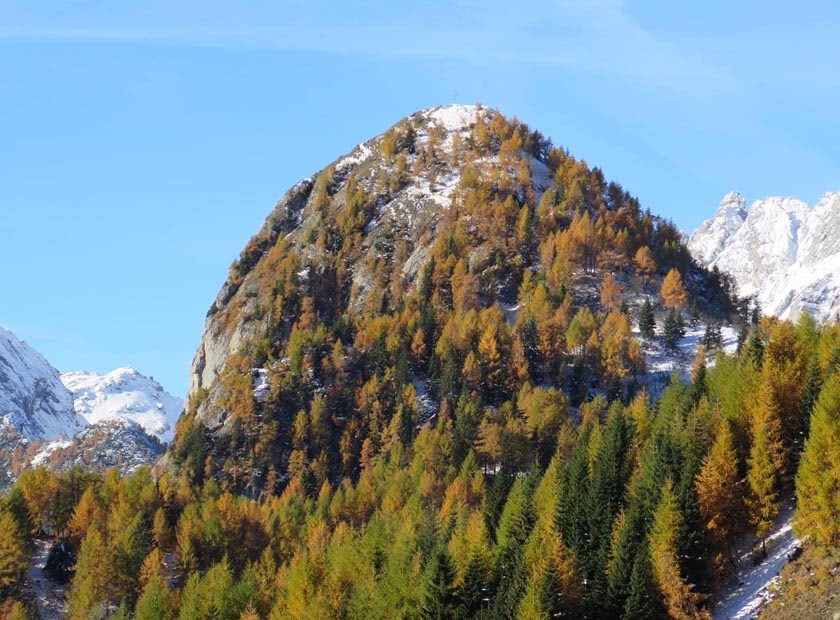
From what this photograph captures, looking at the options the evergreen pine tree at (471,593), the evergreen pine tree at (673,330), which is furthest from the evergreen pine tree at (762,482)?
the evergreen pine tree at (673,330)

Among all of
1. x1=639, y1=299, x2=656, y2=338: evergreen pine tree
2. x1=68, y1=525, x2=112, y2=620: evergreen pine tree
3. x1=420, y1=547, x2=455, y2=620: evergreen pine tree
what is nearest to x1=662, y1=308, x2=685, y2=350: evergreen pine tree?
x1=639, y1=299, x2=656, y2=338: evergreen pine tree

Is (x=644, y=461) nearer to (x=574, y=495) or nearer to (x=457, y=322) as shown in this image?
(x=574, y=495)

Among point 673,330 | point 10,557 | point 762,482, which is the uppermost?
point 673,330

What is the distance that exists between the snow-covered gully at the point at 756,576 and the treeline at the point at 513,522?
1510 millimetres

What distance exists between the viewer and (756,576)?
266ft

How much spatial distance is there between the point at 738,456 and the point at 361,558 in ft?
120

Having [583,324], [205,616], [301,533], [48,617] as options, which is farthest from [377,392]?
[205,616]

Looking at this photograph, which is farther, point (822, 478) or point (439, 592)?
point (439, 592)

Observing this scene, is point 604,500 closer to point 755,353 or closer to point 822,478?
point 822,478

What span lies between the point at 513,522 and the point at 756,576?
79.7ft

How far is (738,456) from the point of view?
309 feet

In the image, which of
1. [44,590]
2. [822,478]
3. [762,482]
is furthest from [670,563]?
[44,590]

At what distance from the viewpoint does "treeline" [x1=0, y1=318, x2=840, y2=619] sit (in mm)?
82000

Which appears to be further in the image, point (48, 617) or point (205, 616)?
point (48, 617)
